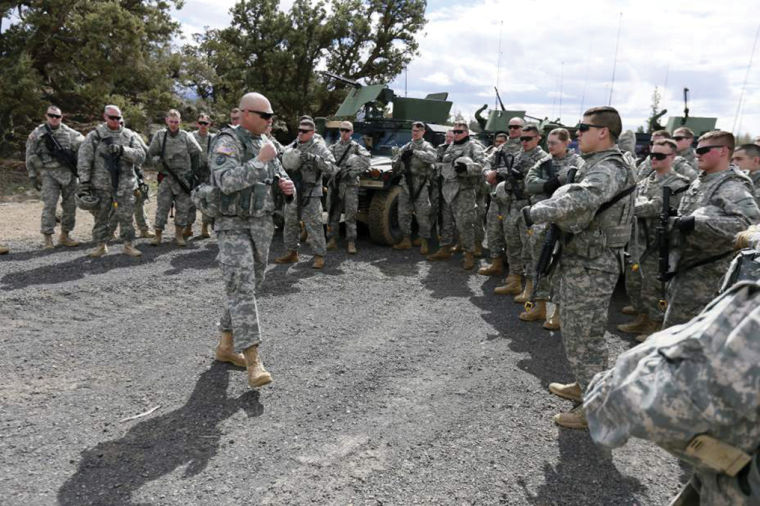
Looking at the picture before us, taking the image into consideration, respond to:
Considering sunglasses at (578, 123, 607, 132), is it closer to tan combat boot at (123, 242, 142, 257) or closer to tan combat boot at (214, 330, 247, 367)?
tan combat boot at (214, 330, 247, 367)

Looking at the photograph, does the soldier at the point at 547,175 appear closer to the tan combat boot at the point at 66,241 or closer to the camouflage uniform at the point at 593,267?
the camouflage uniform at the point at 593,267

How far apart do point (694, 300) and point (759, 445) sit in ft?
8.88

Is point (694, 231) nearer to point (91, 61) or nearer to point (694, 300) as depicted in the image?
point (694, 300)

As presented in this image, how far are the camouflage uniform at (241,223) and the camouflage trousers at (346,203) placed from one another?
159 inches

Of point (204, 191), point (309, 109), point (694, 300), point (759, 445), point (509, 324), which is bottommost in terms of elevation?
point (509, 324)

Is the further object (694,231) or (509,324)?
(509,324)

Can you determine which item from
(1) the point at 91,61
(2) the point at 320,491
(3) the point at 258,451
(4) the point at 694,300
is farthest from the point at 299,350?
(1) the point at 91,61

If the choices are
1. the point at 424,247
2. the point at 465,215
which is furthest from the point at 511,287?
the point at 424,247

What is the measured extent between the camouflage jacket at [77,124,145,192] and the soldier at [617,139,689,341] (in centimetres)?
564

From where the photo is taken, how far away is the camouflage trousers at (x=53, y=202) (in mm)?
7039

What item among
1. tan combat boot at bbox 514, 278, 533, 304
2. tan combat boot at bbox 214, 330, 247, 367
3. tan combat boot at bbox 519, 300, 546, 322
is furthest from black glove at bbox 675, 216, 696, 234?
tan combat boot at bbox 214, 330, 247, 367

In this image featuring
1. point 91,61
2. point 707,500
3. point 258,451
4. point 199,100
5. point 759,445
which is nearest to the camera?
point 759,445

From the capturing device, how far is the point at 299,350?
165 inches

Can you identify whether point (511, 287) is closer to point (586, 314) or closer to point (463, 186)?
point (463, 186)
